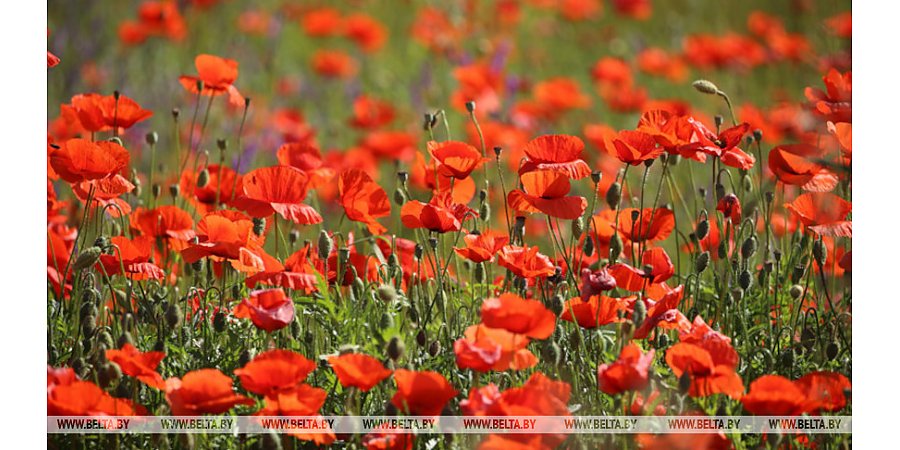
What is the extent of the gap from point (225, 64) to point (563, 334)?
781 mm

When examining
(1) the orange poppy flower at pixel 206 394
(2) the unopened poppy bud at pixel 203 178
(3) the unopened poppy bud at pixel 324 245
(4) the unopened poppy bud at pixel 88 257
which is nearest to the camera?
(1) the orange poppy flower at pixel 206 394

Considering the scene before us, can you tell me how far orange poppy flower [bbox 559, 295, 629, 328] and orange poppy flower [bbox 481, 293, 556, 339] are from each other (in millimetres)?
147

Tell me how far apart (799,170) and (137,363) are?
1.06m

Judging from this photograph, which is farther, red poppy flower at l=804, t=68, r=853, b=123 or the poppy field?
red poppy flower at l=804, t=68, r=853, b=123

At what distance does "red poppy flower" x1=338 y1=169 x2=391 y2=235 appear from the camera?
67.0 inches

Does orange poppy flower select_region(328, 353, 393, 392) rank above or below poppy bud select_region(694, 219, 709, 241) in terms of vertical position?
below

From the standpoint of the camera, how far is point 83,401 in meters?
1.37

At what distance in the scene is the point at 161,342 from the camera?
157cm

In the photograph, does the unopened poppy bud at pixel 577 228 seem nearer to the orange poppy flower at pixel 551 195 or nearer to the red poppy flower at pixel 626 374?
the orange poppy flower at pixel 551 195

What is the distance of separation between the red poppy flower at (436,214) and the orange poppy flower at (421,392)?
0.97 feet

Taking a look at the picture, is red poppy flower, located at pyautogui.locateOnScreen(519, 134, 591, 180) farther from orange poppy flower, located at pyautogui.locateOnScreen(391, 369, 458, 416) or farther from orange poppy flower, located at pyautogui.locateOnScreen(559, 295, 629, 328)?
orange poppy flower, located at pyautogui.locateOnScreen(391, 369, 458, 416)

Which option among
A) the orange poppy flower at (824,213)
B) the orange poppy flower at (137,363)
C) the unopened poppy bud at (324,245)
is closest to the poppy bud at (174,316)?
the orange poppy flower at (137,363)

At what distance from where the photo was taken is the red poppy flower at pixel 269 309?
1.43 meters

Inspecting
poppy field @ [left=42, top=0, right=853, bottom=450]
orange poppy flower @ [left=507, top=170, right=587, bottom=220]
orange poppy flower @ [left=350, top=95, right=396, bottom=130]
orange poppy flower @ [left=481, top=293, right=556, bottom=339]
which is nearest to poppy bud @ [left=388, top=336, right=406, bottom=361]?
poppy field @ [left=42, top=0, right=853, bottom=450]
